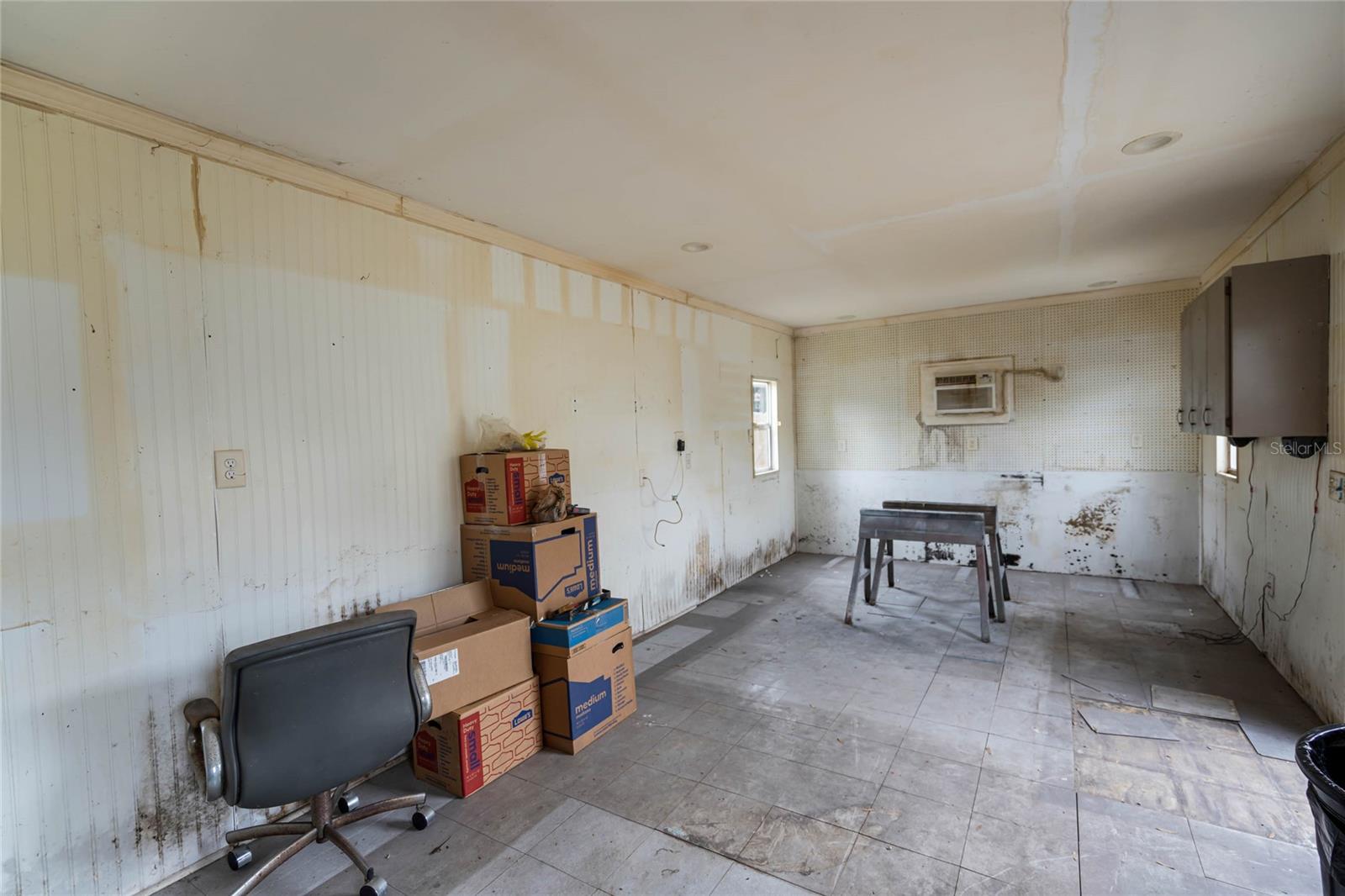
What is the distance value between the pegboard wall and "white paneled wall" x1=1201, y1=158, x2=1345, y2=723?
1.23 metres

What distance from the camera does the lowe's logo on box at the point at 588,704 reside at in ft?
8.81

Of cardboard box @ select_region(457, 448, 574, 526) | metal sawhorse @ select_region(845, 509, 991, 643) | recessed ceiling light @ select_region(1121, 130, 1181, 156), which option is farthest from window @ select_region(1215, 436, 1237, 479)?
cardboard box @ select_region(457, 448, 574, 526)

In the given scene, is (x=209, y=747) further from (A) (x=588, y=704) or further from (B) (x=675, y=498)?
(B) (x=675, y=498)

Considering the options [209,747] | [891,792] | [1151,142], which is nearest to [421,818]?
[209,747]

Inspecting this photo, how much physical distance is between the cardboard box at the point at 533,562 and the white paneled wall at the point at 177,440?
0.54ft

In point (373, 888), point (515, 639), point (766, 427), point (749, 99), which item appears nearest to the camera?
point (373, 888)

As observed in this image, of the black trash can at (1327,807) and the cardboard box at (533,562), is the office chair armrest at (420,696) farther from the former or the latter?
the black trash can at (1327,807)

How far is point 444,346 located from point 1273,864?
3726mm

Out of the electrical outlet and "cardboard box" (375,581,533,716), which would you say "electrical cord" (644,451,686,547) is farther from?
the electrical outlet

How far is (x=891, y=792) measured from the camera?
2.32 metres

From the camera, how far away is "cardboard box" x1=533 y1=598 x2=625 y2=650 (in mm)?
2670

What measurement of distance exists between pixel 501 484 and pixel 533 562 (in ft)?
1.36

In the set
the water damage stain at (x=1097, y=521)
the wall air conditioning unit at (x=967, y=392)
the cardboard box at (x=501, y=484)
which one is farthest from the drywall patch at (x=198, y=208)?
the water damage stain at (x=1097, y=521)

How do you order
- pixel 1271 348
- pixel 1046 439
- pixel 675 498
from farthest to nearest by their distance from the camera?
pixel 1046 439
pixel 675 498
pixel 1271 348
